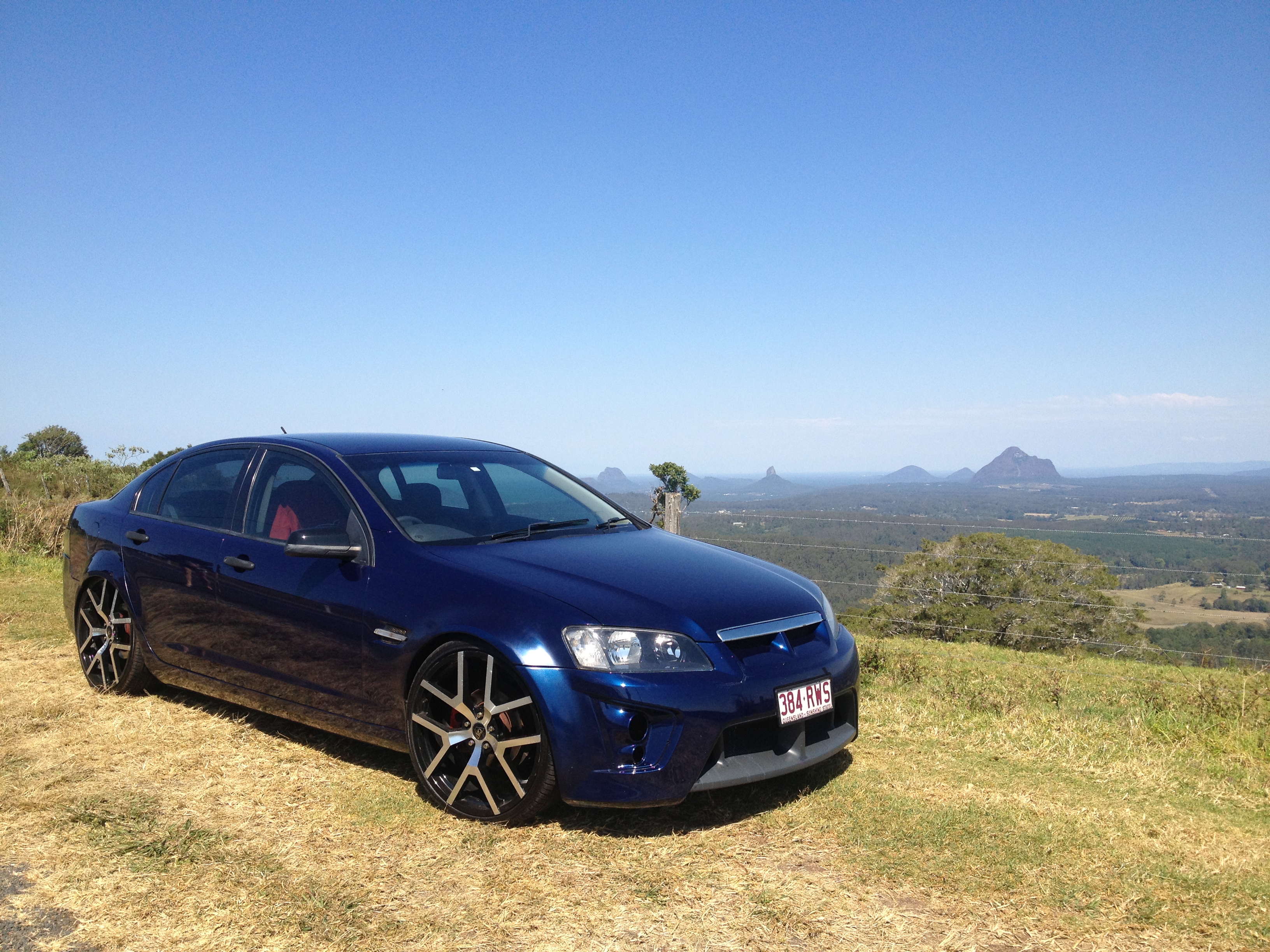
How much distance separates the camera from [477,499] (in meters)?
4.86

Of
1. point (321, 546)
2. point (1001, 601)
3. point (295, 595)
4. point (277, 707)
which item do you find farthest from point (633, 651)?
point (1001, 601)

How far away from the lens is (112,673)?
5.74 metres

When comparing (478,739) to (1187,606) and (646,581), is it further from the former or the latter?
(1187,606)

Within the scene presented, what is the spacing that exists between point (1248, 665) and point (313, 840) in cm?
1069

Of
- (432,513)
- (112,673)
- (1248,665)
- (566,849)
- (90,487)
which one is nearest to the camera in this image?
(566,849)

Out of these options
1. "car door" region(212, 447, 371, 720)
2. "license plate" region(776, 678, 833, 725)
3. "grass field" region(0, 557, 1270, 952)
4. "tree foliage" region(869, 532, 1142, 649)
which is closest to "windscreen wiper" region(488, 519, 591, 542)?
"car door" region(212, 447, 371, 720)

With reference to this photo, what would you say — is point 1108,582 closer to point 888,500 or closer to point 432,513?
point 432,513

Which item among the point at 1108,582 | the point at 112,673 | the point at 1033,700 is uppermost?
the point at 112,673

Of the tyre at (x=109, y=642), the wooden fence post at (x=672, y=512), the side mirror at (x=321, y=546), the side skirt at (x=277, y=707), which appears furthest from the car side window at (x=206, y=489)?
the wooden fence post at (x=672, y=512)

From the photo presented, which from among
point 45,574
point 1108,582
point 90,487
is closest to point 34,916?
point 45,574

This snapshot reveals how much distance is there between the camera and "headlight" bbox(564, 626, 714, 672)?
360 cm

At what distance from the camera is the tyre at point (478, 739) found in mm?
3699

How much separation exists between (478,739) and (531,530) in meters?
1.13

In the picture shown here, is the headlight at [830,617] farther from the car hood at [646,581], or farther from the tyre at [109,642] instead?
the tyre at [109,642]
